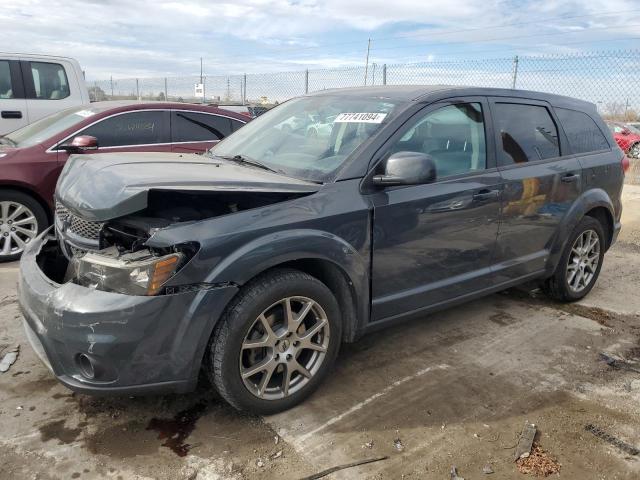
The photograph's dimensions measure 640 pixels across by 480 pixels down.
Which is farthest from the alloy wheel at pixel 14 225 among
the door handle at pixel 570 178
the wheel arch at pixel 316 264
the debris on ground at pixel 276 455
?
the door handle at pixel 570 178

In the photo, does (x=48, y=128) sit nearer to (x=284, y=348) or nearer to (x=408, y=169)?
(x=284, y=348)

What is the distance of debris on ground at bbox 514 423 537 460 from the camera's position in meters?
2.58

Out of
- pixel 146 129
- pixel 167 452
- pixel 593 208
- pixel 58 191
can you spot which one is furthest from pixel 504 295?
pixel 146 129

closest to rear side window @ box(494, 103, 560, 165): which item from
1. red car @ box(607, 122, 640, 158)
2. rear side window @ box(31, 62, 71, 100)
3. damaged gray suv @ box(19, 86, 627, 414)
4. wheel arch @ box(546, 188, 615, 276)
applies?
damaged gray suv @ box(19, 86, 627, 414)

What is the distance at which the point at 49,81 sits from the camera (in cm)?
753

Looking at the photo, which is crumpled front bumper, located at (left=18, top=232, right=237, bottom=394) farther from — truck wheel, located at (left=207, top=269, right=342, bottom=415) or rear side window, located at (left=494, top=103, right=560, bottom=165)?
rear side window, located at (left=494, top=103, right=560, bottom=165)

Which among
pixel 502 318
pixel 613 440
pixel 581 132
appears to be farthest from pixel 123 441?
pixel 581 132

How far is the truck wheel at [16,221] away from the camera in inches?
207

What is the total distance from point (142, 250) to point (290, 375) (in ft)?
3.32

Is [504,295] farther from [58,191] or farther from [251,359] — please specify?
[58,191]

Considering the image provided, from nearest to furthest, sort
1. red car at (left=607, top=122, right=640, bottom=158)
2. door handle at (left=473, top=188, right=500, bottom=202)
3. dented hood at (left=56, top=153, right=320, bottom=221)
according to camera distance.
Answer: dented hood at (left=56, top=153, right=320, bottom=221)
door handle at (left=473, top=188, right=500, bottom=202)
red car at (left=607, top=122, right=640, bottom=158)

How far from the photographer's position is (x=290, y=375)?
2852 mm

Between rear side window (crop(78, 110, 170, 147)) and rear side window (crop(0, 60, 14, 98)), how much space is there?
257cm

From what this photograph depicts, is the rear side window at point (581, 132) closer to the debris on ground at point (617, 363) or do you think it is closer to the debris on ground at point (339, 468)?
the debris on ground at point (617, 363)
